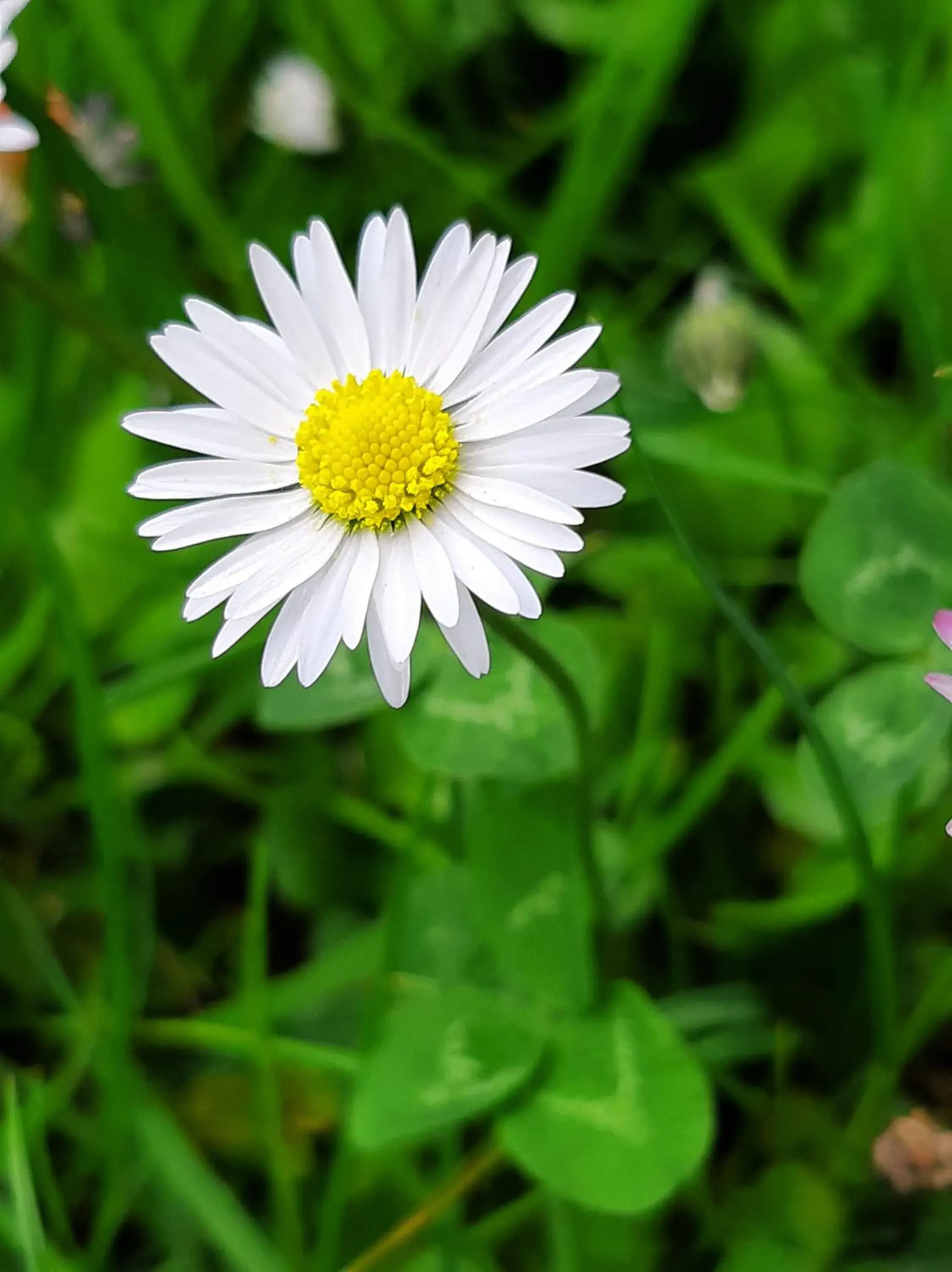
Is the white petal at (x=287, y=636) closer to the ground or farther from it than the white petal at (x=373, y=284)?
closer to the ground

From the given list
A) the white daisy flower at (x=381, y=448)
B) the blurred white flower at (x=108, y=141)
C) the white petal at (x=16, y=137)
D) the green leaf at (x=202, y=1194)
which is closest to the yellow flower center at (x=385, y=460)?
the white daisy flower at (x=381, y=448)

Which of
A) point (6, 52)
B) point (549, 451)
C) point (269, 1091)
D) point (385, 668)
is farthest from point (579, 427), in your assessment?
point (269, 1091)

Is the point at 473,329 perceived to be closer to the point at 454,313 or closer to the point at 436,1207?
the point at 454,313

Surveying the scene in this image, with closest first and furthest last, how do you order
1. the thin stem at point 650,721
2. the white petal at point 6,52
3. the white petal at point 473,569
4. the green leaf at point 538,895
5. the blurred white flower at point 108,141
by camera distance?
the white petal at point 473,569 < the white petal at point 6,52 < the green leaf at point 538,895 < the thin stem at point 650,721 < the blurred white flower at point 108,141

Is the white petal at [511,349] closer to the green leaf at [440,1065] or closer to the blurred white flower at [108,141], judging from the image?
the green leaf at [440,1065]

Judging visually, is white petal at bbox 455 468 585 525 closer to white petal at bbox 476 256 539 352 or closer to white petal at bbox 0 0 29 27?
white petal at bbox 476 256 539 352

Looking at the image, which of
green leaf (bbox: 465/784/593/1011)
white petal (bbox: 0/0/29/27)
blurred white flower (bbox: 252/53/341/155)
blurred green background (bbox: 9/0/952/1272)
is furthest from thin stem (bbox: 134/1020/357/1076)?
blurred white flower (bbox: 252/53/341/155)

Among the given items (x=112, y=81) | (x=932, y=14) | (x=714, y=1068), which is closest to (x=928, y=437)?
(x=932, y=14)
